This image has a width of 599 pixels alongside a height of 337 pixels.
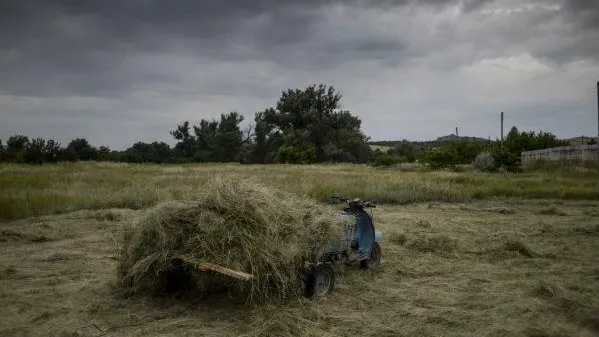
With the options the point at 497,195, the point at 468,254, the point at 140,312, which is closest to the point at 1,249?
the point at 140,312

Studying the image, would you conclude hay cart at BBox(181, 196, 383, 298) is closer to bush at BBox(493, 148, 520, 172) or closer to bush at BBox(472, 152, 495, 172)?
bush at BBox(493, 148, 520, 172)

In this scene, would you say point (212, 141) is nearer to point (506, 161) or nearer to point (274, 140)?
point (274, 140)

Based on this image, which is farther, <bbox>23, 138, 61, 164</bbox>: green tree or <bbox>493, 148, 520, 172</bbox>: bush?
<bbox>23, 138, 61, 164</bbox>: green tree

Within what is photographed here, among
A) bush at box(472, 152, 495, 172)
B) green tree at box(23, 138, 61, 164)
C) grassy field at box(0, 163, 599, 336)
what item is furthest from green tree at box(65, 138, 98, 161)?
grassy field at box(0, 163, 599, 336)

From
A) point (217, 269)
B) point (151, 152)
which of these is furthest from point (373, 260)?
point (151, 152)

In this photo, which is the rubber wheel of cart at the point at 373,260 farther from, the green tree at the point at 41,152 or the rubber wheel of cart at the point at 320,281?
the green tree at the point at 41,152

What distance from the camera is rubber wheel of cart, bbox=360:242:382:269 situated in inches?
273

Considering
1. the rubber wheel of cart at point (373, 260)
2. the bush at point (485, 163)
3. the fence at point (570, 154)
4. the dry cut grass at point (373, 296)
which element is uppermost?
the fence at point (570, 154)

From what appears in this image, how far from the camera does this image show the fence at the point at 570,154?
23828 millimetres

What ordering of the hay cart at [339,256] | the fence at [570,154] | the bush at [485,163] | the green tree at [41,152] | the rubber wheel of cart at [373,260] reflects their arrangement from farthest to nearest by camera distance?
the green tree at [41,152]
the bush at [485,163]
the fence at [570,154]
the rubber wheel of cart at [373,260]
the hay cart at [339,256]

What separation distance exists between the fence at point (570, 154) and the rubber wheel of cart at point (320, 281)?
19829 millimetres

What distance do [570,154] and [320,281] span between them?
2548 centimetres

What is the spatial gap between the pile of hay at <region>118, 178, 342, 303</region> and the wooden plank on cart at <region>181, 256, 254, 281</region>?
8 cm

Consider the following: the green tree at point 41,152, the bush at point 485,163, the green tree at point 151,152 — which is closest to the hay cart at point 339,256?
the bush at point 485,163
